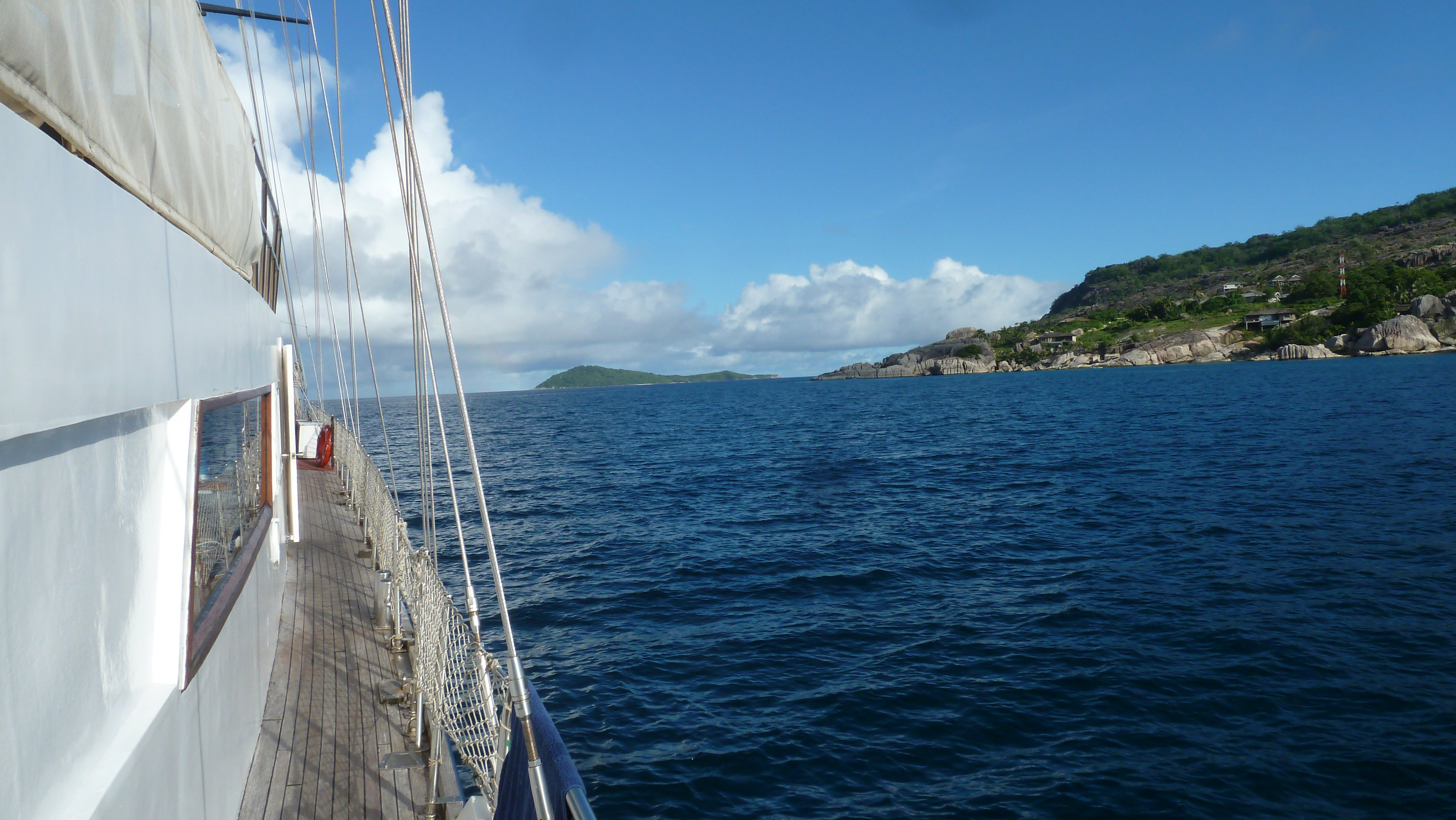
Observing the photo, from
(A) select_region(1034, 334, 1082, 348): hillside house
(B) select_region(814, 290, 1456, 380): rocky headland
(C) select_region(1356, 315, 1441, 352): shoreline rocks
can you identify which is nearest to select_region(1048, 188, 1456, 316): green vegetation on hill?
(A) select_region(1034, 334, 1082, 348): hillside house

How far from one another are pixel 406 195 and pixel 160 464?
243cm

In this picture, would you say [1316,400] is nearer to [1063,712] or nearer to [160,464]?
[1063,712]

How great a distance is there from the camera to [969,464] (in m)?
28.1

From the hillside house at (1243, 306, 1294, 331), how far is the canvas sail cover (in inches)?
5065

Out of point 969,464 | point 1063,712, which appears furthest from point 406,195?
point 969,464

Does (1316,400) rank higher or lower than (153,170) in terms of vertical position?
lower

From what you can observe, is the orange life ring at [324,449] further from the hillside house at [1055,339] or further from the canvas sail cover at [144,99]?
the hillside house at [1055,339]

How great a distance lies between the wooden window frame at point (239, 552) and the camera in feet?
9.43

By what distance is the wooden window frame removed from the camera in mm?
2875

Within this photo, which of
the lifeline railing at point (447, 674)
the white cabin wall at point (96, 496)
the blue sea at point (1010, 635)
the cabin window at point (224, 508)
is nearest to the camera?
the white cabin wall at point (96, 496)

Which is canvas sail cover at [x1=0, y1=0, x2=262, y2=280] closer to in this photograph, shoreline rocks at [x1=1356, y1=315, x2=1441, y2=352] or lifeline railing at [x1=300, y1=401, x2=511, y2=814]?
lifeline railing at [x1=300, y1=401, x2=511, y2=814]

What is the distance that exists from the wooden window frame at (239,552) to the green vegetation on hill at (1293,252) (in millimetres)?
161989

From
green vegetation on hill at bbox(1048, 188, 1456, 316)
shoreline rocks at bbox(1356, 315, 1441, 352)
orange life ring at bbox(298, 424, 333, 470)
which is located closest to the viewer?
orange life ring at bbox(298, 424, 333, 470)

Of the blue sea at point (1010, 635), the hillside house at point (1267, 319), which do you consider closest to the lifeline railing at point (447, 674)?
the blue sea at point (1010, 635)
